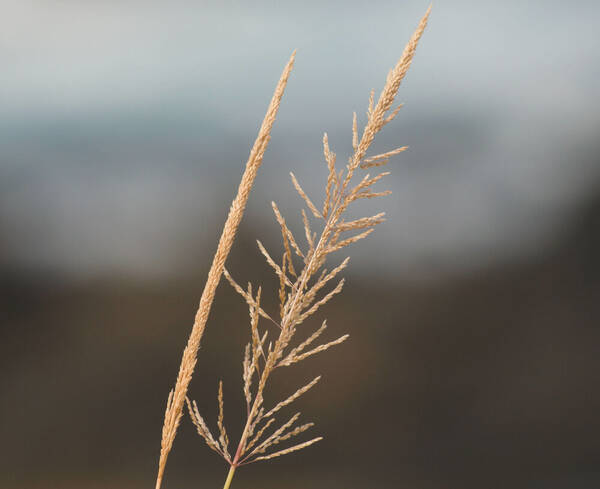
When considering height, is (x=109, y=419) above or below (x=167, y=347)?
below

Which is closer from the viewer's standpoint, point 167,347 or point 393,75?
point 393,75

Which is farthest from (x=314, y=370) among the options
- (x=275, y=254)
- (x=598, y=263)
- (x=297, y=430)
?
(x=297, y=430)

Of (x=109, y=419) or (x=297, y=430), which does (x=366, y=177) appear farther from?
(x=109, y=419)

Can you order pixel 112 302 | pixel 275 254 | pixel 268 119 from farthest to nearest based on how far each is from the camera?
pixel 112 302 < pixel 275 254 < pixel 268 119

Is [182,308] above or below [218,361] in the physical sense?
above

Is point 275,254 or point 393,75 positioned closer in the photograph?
point 393,75

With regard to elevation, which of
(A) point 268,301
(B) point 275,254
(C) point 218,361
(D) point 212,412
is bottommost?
(D) point 212,412

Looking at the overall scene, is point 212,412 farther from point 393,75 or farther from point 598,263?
point 393,75

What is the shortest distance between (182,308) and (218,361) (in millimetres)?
698

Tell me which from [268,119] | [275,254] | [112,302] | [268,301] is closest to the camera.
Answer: [268,119]

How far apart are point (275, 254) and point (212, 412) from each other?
2032mm

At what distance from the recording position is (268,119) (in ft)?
2.39

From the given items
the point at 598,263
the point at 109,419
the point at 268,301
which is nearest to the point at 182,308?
the point at 268,301

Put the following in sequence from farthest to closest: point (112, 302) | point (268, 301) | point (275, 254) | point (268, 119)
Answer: point (112, 302) < point (268, 301) < point (275, 254) < point (268, 119)
